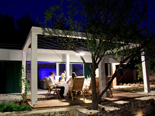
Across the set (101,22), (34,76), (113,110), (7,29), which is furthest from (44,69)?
(101,22)

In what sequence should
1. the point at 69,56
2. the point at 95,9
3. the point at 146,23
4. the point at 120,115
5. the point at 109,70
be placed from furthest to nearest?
the point at 109,70 < the point at 69,56 < the point at 120,115 < the point at 146,23 < the point at 95,9

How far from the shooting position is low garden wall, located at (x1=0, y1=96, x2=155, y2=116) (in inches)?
203

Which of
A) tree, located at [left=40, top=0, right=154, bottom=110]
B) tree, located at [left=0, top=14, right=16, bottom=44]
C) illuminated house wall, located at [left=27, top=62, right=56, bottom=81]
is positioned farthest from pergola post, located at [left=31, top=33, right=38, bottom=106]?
tree, located at [left=0, top=14, right=16, bottom=44]

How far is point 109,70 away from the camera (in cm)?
1513

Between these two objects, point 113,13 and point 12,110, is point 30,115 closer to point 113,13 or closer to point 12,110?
point 12,110

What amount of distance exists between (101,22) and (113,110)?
3181 millimetres

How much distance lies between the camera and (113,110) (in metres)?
5.73

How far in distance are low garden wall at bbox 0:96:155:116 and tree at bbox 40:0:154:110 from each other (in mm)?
472

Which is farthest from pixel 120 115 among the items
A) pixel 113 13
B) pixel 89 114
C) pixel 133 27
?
pixel 113 13

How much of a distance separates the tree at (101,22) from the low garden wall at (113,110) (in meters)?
0.47

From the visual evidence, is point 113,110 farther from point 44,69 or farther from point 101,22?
point 44,69

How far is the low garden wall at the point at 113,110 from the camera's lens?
5156 mm

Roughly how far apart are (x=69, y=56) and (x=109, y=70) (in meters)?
4.53

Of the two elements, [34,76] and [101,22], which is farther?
[34,76]
